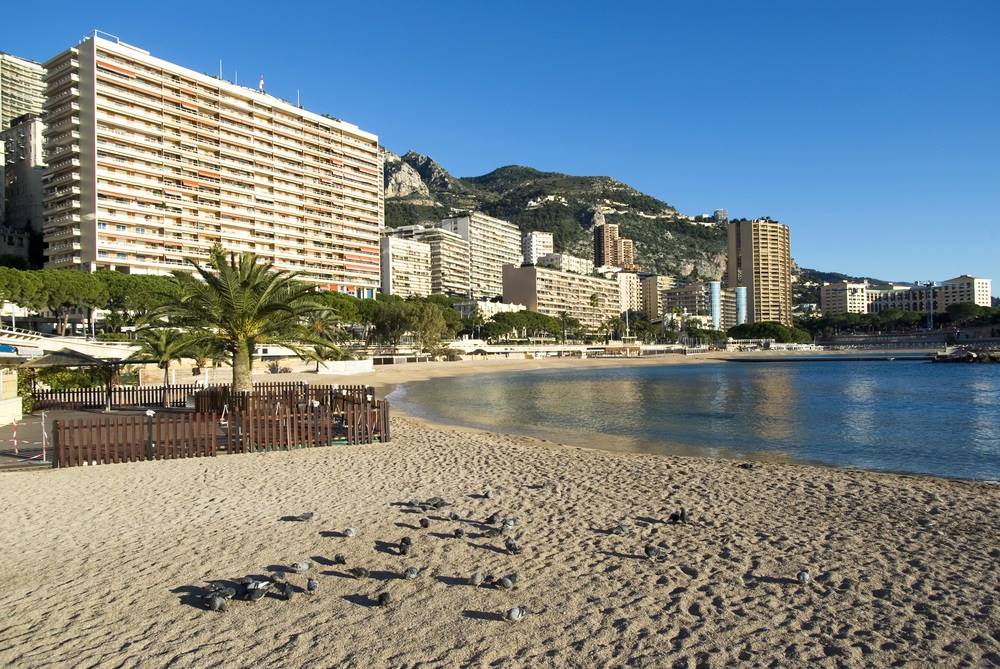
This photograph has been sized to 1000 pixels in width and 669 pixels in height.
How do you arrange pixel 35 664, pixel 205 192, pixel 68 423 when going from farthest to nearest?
1. pixel 205 192
2. pixel 68 423
3. pixel 35 664

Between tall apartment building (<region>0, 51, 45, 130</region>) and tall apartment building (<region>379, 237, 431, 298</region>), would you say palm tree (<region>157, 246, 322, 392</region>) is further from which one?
tall apartment building (<region>0, 51, 45, 130</region>)

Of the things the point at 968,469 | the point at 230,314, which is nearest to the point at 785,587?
the point at 968,469

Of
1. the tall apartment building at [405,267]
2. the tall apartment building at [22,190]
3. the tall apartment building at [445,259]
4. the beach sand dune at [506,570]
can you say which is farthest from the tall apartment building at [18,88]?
the beach sand dune at [506,570]

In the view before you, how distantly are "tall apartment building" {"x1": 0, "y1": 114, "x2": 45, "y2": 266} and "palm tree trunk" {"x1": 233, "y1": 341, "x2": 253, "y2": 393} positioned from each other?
304 feet

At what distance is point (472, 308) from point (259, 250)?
6254cm

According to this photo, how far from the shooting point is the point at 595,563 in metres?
7.38

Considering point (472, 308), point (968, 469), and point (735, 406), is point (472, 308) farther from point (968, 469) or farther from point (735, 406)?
point (968, 469)

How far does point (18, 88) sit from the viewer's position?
14100cm

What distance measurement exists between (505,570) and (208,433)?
9.63 metres

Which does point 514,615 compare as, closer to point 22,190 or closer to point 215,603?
point 215,603

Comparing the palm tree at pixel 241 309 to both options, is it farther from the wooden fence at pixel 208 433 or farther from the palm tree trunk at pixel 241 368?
the wooden fence at pixel 208 433

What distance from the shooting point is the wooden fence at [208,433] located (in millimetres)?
13000

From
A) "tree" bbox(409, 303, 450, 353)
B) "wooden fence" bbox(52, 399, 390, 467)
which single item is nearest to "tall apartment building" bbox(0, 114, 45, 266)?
"tree" bbox(409, 303, 450, 353)

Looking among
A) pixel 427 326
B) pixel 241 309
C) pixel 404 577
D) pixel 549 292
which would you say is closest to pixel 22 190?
pixel 427 326
